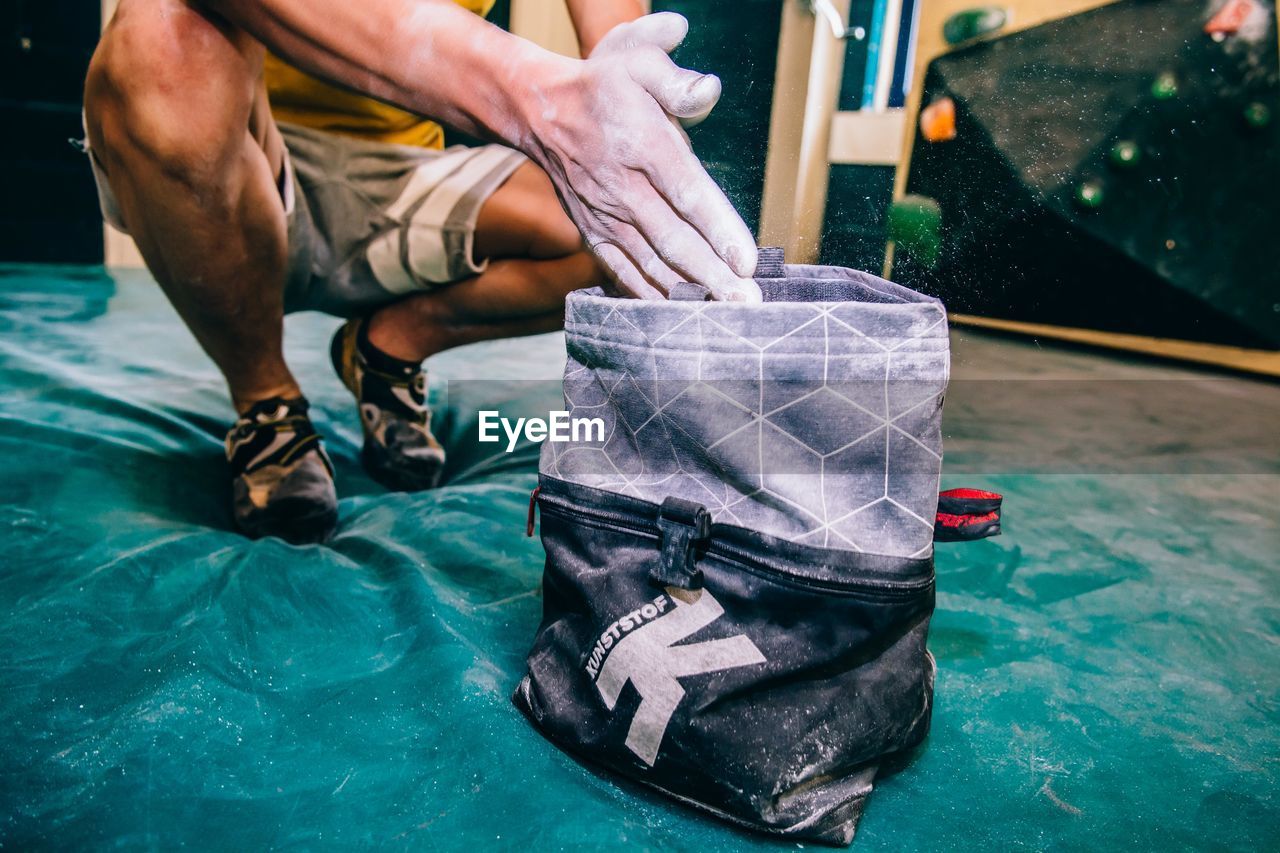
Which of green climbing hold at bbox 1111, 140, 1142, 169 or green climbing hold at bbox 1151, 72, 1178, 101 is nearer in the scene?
green climbing hold at bbox 1151, 72, 1178, 101

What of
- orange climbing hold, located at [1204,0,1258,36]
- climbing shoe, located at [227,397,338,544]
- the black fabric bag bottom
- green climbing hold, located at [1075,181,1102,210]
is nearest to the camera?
the black fabric bag bottom

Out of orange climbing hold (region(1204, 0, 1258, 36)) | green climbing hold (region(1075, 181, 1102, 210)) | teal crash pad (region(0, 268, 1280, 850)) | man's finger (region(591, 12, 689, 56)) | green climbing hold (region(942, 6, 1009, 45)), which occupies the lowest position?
teal crash pad (region(0, 268, 1280, 850))

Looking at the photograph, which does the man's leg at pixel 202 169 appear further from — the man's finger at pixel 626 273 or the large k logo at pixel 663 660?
the large k logo at pixel 663 660

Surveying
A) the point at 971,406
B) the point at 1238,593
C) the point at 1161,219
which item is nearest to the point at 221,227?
the point at 1238,593

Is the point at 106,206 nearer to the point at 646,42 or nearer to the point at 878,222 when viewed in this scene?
the point at 646,42

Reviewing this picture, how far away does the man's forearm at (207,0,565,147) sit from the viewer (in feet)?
1.83

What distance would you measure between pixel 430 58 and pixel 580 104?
13cm

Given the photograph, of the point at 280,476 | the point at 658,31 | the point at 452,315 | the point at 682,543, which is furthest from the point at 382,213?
the point at 682,543

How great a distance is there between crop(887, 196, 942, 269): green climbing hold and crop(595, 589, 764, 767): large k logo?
38 cm

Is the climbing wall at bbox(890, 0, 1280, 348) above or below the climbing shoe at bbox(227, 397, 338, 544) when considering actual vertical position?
above

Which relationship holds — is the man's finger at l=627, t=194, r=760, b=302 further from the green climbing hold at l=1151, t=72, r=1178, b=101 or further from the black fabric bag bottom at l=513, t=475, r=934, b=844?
the green climbing hold at l=1151, t=72, r=1178, b=101

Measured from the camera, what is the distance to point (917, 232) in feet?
2.24

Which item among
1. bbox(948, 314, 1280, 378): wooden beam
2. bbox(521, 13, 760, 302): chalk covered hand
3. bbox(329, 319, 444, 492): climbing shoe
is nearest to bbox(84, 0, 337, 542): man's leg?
bbox(329, 319, 444, 492): climbing shoe

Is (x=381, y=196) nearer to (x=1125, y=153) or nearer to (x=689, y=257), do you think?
(x=689, y=257)
